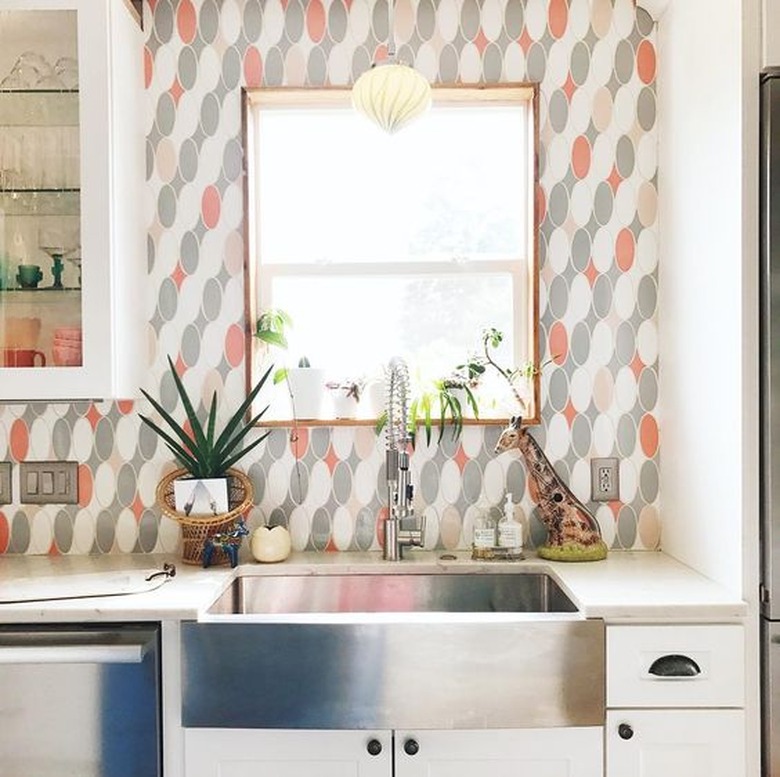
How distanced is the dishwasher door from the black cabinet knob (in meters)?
1.00

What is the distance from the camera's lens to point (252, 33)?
2.62 metres

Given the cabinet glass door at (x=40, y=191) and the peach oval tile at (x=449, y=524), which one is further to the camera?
the peach oval tile at (x=449, y=524)

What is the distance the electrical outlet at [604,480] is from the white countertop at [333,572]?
17 cm

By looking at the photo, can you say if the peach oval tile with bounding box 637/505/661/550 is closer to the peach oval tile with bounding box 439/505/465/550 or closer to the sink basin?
the sink basin

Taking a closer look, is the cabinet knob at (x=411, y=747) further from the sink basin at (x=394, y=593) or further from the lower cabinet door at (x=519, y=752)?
the sink basin at (x=394, y=593)

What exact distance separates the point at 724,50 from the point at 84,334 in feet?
5.33

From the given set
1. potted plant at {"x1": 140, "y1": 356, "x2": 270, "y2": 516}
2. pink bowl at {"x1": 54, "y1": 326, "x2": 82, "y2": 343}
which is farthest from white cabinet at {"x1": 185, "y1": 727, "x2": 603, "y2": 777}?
pink bowl at {"x1": 54, "y1": 326, "x2": 82, "y2": 343}

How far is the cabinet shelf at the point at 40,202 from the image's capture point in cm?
231

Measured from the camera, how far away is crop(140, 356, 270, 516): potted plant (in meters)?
2.47

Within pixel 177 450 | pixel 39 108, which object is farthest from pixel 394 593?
pixel 39 108

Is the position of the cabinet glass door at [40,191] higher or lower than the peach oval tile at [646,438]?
higher

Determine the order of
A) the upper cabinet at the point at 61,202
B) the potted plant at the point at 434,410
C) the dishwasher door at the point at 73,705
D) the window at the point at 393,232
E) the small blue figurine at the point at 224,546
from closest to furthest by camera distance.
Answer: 1. the dishwasher door at the point at 73,705
2. the upper cabinet at the point at 61,202
3. the small blue figurine at the point at 224,546
4. the potted plant at the point at 434,410
5. the window at the point at 393,232

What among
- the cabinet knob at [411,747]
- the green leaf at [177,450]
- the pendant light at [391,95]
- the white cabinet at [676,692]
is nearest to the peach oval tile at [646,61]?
the pendant light at [391,95]

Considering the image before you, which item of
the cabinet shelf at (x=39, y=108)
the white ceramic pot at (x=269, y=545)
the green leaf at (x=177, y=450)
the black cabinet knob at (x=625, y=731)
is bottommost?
the black cabinet knob at (x=625, y=731)
